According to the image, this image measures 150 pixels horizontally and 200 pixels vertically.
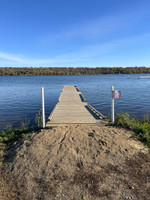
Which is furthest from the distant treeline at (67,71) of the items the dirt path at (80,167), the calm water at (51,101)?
the dirt path at (80,167)

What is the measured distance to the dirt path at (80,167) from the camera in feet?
9.55

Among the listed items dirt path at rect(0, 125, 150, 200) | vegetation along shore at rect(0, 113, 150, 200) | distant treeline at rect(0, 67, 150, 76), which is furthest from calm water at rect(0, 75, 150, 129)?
distant treeline at rect(0, 67, 150, 76)

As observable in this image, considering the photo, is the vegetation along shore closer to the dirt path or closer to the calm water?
the dirt path

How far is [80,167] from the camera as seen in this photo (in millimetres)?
3561

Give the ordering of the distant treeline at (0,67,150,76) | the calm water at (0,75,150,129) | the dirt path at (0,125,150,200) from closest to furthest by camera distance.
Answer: the dirt path at (0,125,150,200) < the calm water at (0,75,150,129) < the distant treeline at (0,67,150,76)

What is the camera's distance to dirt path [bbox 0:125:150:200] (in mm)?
2910

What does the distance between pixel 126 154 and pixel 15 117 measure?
8611mm

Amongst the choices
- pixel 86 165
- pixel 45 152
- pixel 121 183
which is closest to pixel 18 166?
pixel 45 152

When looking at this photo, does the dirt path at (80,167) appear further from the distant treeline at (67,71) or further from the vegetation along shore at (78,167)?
the distant treeline at (67,71)

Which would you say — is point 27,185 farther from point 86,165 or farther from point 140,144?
point 140,144

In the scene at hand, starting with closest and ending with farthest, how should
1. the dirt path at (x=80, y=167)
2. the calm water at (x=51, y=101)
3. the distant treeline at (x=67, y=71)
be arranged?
the dirt path at (x=80, y=167) → the calm water at (x=51, y=101) → the distant treeline at (x=67, y=71)

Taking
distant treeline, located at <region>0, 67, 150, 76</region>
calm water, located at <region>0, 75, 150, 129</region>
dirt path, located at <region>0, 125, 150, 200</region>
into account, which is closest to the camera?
dirt path, located at <region>0, 125, 150, 200</region>

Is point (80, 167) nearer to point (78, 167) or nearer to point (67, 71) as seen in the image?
point (78, 167)

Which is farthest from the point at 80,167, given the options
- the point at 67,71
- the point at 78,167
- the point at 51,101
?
the point at 67,71
